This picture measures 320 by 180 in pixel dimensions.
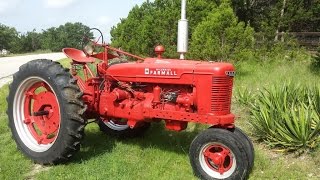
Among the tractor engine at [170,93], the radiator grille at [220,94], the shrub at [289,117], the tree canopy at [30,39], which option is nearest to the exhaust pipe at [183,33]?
the shrub at [289,117]

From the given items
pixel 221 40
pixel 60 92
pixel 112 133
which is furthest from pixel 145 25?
pixel 60 92

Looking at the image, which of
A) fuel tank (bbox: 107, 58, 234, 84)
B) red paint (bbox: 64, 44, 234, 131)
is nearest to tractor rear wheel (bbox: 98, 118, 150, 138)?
red paint (bbox: 64, 44, 234, 131)

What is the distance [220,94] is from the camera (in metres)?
Result: 4.75

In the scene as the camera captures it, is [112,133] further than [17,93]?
Yes

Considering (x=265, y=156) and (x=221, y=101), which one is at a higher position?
(x=221, y=101)

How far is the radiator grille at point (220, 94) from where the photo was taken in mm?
4703

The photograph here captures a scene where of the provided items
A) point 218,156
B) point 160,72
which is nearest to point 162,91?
point 160,72

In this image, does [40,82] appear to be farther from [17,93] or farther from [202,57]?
[202,57]

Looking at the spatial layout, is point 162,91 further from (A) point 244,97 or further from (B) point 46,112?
(A) point 244,97

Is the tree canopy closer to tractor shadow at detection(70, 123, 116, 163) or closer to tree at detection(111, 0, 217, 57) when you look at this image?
tree at detection(111, 0, 217, 57)

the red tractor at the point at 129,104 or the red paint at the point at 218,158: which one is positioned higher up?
the red tractor at the point at 129,104

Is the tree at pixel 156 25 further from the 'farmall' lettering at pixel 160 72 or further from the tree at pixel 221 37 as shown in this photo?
the 'farmall' lettering at pixel 160 72

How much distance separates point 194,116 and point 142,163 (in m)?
0.99

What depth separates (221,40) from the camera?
11.0 metres
